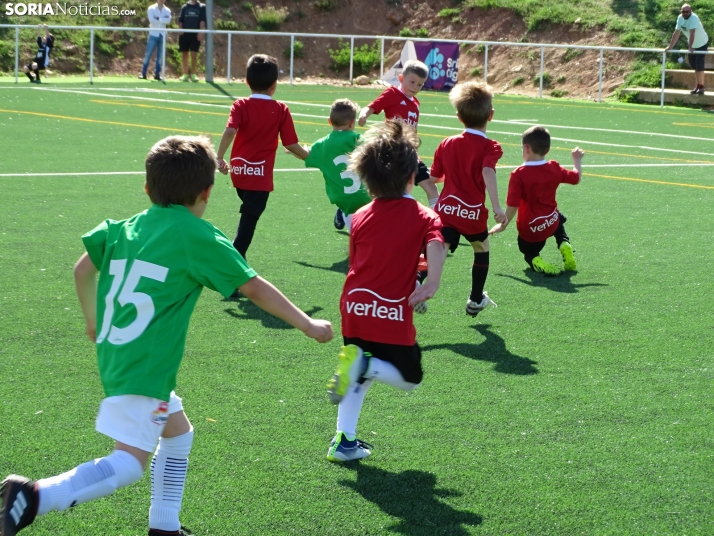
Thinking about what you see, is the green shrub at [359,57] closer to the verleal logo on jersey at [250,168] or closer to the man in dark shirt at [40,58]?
the man in dark shirt at [40,58]

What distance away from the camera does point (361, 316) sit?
4363mm

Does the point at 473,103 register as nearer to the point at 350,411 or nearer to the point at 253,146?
the point at 253,146

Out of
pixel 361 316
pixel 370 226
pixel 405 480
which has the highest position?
pixel 370 226

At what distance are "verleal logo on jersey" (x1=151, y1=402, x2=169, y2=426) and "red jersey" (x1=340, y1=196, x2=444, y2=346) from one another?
3.90 feet

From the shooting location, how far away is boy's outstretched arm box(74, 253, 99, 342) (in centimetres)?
349

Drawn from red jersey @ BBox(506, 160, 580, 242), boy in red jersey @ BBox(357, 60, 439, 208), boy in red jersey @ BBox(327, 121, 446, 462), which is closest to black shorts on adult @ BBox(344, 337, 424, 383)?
boy in red jersey @ BBox(327, 121, 446, 462)

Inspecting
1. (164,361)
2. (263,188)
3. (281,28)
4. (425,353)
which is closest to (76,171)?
(263,188)

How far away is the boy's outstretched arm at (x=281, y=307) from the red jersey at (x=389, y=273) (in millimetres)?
944

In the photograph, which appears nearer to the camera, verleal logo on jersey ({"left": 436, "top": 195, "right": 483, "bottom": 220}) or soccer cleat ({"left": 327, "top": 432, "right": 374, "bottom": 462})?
soccer cleat ({"left": 327, "top": 432, "right": 374, "bottom": 462})

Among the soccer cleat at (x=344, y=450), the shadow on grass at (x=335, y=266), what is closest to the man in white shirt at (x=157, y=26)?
the shadow on grass at (x=335, y=266)

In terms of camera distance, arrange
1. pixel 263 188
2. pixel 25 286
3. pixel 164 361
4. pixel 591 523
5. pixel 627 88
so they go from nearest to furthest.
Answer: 1. pixel 164 361
2. pixel 591 523
3. pixel 25 286
4. pixel 263 188
5. pixel 627 88

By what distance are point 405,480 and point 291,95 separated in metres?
24.2

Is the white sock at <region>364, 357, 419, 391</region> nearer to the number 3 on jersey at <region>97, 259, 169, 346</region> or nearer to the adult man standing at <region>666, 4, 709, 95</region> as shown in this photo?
the number 3 on jersey at <region>97, 259, 169, 346</region>

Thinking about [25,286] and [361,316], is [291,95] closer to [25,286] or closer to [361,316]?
[25,286]
